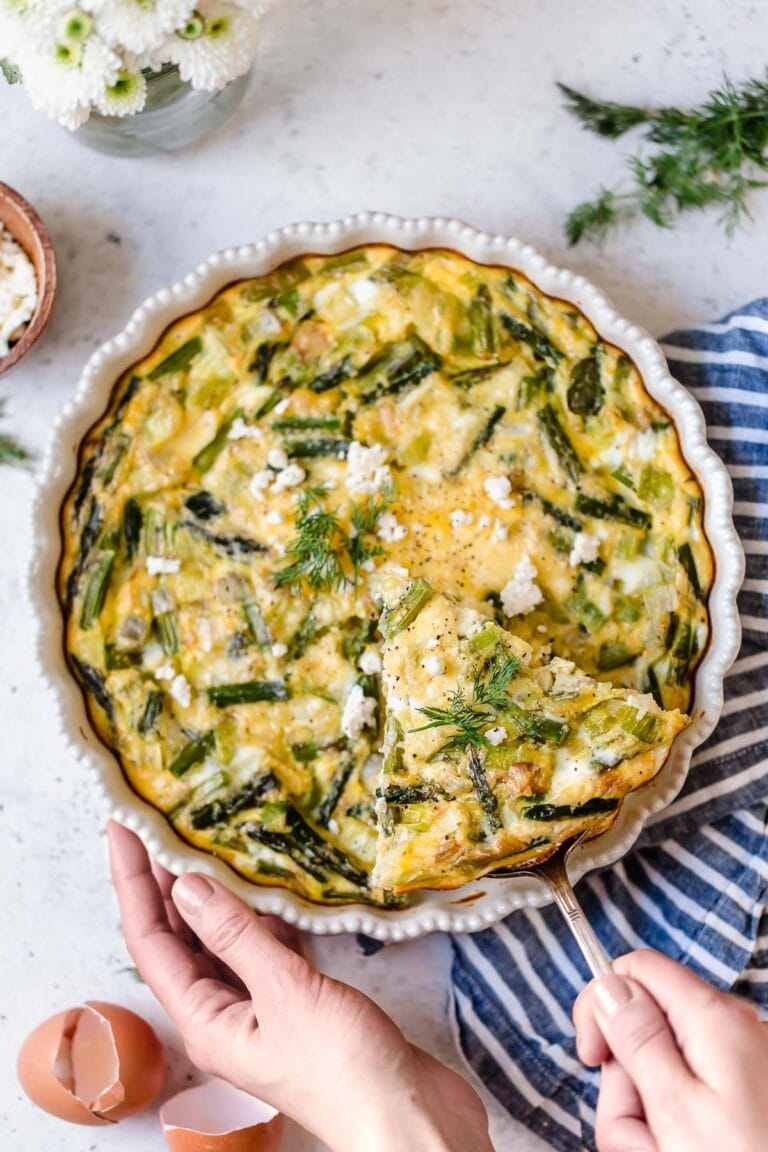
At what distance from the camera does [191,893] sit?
8.34ft

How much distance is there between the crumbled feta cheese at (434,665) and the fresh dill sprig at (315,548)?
0.31 meters

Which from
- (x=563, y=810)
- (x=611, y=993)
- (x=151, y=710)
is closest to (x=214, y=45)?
(x=151, y=710)

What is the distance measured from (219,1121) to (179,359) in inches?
72.8

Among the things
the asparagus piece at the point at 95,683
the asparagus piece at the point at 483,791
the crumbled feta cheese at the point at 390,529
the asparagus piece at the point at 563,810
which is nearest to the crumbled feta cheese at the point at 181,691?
the asparagus piece at the point at 95,683

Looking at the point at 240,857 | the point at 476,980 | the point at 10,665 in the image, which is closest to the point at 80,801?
the point at 10,665

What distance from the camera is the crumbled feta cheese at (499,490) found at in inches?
102

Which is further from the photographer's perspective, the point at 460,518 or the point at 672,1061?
the point at 460,518

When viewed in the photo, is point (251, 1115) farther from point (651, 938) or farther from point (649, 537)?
point (649, 537)

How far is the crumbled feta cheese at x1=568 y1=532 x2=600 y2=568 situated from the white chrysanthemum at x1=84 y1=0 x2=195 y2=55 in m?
1.37

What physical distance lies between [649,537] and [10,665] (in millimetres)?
1664

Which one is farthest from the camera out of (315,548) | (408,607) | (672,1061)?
(315,548)

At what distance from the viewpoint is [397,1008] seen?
3076 millimetres

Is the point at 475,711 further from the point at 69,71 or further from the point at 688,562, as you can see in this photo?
the point at 69,71

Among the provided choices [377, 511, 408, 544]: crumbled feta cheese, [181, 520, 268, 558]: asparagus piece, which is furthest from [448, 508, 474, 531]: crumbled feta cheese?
[181, 520, 268, 558]: asparagus piece
